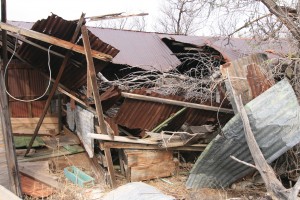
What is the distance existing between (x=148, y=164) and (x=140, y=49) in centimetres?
440

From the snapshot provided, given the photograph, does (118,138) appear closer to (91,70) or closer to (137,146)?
(137,146)

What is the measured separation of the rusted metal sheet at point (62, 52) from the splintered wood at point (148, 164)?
1955mm

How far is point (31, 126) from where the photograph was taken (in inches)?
341

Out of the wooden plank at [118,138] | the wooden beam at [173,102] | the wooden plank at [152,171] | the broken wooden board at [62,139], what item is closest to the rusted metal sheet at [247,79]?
the wooden beam at [173,102]

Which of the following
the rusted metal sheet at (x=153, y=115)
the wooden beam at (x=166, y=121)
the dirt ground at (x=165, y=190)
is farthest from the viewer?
the wooden beam at (x=166, y=121)

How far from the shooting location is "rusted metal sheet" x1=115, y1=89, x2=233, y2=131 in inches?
261

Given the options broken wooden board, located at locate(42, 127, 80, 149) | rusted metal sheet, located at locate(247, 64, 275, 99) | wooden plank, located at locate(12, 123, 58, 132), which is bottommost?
broken wooden board, located at locate(42, 127, 80, 149)

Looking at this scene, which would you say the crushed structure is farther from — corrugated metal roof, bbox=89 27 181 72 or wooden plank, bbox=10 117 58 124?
corrugated metal roof, bbox=89 27 181 72

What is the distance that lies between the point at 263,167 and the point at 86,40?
3595mm

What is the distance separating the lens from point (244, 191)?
5980 millimetres

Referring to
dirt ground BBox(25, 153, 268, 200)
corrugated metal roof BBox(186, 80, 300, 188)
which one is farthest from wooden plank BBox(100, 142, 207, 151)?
corrugated metal roof BBox(186, 80, 300, 188)

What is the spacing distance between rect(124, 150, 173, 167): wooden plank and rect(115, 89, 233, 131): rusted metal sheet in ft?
1.92

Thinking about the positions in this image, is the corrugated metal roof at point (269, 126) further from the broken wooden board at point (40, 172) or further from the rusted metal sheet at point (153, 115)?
the broken wooden board at point (40, 172)

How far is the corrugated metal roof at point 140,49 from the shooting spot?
889 cm
